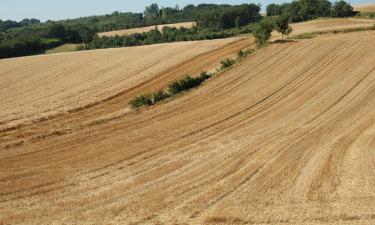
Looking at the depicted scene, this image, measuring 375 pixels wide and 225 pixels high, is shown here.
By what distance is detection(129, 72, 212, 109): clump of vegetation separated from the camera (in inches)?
1430

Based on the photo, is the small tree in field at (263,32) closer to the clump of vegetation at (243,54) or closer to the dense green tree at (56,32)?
the clump of vegetation at (243,54)

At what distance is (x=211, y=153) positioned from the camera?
80.6 ft

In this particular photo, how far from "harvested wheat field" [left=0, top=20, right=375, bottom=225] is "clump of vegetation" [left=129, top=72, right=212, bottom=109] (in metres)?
0.97

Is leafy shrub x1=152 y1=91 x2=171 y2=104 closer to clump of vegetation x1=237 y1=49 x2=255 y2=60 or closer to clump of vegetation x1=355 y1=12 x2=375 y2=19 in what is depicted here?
clump of vegetation x1=237 y1=49 x2=255 y2=60

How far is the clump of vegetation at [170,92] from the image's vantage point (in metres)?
36.3

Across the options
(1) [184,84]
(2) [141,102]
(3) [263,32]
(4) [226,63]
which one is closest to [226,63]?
(4) [226,63]

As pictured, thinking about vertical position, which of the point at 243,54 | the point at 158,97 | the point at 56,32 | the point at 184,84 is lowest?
the point at 158,97

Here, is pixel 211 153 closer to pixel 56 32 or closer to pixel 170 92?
pixel 170 92

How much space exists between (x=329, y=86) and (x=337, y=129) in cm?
1083

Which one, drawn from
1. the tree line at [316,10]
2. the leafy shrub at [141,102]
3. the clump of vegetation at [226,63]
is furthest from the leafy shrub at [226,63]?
the tree line at [316,10]

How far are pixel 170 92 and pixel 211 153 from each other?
49.7 ft

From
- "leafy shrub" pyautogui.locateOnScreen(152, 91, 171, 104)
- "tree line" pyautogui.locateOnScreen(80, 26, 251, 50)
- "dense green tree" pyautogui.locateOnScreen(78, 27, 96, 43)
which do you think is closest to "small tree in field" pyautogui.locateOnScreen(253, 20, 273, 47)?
"leafy shrub" pyautogui.locateOnScreen(152, 91, 171, 104)

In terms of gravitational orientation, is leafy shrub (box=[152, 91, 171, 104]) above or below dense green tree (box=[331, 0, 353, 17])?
below

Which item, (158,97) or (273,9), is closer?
(158,97)
